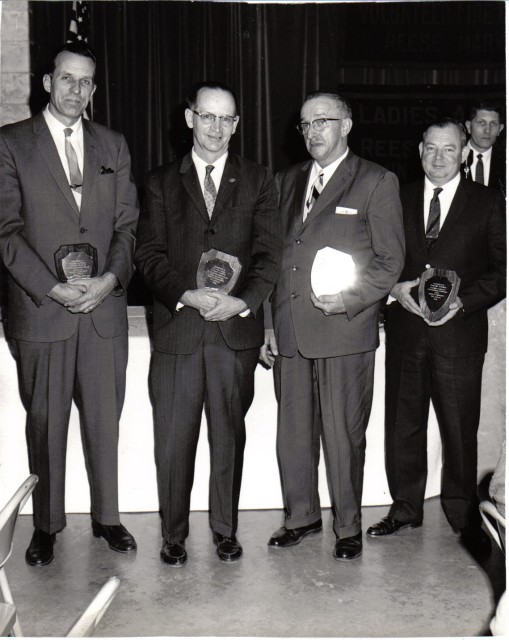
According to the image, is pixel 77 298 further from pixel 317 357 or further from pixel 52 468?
pixel 317 357

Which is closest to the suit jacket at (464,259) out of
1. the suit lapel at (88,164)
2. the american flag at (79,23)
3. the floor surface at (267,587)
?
the floor surface at (267,587)

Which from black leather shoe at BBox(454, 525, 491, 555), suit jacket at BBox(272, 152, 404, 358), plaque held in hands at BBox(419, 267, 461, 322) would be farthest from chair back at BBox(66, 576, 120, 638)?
black leather shoe at BBox(454, 525, 491, 555)

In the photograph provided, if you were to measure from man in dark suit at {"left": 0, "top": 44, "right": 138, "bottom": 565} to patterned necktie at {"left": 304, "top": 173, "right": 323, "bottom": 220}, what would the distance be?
2.41 ft

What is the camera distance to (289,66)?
20.4ft

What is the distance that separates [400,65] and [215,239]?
11.6 feet

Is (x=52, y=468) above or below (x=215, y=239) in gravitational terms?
below

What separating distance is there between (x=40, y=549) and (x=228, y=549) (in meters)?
0.79

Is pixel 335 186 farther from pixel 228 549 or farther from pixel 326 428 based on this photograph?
pixel 228 549

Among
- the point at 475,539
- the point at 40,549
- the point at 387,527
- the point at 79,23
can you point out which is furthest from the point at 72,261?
the point at 79,23

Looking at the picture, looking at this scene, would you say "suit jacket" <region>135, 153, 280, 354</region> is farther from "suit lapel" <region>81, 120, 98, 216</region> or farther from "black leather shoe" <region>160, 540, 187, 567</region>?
"black leather shoe" <region>160, 540, 187, 567</region>

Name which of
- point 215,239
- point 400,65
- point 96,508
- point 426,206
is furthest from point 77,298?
point 400,65

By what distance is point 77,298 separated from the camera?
332cm

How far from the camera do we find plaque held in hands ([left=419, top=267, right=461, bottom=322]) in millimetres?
3467

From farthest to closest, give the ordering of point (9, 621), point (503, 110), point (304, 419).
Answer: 1. point (503, 110)
2. point (304, 419)
3. point (9, 621)
